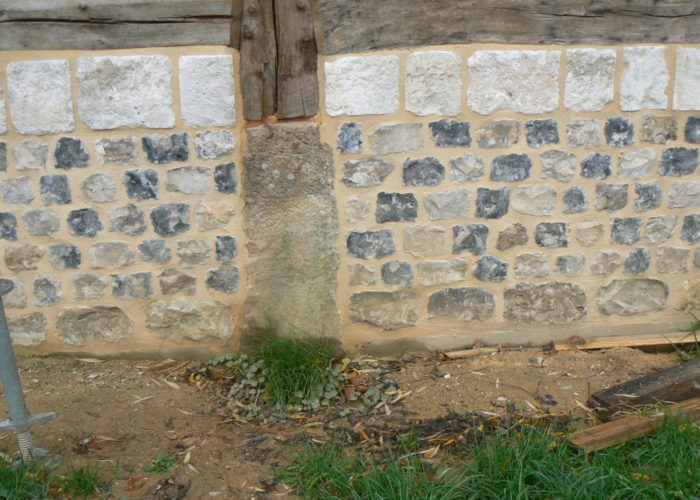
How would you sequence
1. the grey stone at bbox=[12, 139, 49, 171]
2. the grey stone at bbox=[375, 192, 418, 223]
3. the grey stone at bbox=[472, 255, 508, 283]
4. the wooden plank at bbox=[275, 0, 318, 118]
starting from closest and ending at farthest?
the wooden plank at bbox=[275, 0, 318, 118], the grey stone at bbox=[12, 139, 49, 171], the grey stone at bbox=[375, 192, 418, 223], the grey stone at bbox=[472, 255, 508, 283]

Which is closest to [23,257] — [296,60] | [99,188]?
[99,188]

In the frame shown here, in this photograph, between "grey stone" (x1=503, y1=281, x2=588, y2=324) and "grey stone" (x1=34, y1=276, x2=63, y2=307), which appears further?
"grey stone" (x1=503, y1=281, x2=588, y2=324)

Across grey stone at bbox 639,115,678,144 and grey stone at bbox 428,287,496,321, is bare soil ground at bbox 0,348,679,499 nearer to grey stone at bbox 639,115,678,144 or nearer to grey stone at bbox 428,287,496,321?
grey stone at bbox 428,287,496,321

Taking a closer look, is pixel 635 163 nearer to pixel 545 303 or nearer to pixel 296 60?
pixel 545 303

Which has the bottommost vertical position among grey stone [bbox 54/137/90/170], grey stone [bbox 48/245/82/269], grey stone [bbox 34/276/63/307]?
grey stone [bbox 34/276/63/307]

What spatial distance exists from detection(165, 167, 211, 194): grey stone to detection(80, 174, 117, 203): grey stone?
279 millimetres

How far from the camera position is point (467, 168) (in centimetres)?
348

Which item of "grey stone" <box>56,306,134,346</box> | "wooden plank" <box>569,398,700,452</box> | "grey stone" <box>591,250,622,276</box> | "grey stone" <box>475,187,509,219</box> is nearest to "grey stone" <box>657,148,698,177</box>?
"grey stone" <box>591,250,622,276</box>

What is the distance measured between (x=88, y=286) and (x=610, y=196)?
2.80 m

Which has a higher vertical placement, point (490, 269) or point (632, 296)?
point (490, 269)

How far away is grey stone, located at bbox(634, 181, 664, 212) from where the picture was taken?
140 inches

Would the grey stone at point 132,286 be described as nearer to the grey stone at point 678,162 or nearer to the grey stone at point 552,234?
the grey stone at point 552,234

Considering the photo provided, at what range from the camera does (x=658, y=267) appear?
145 inches

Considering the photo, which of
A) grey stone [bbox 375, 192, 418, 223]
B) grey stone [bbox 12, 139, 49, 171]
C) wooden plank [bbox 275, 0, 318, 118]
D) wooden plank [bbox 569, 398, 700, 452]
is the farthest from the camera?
grey stone [bbox 375, 192, 418, 223]
